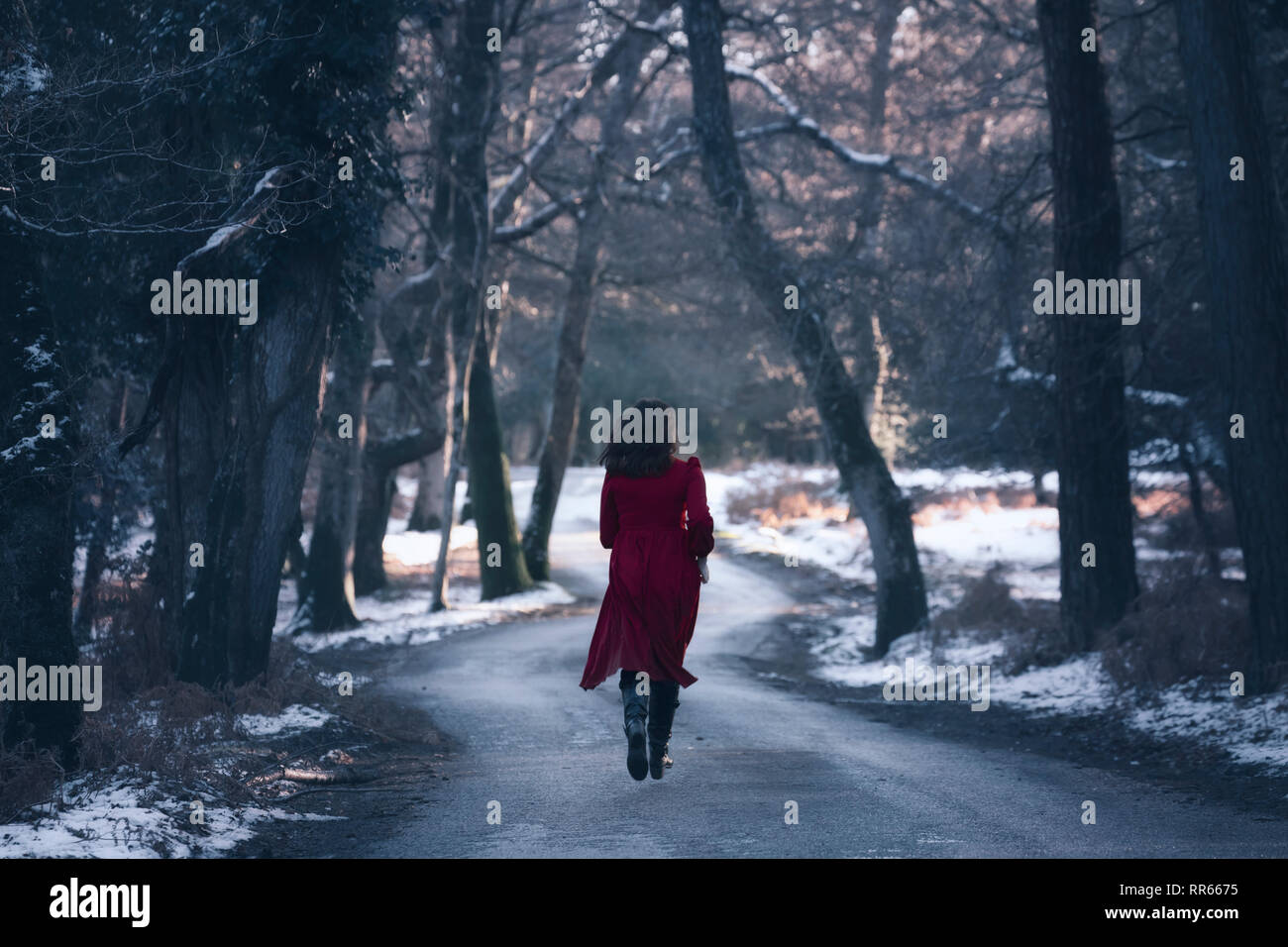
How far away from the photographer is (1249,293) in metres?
11.2

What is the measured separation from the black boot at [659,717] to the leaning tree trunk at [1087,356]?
7.44 metres

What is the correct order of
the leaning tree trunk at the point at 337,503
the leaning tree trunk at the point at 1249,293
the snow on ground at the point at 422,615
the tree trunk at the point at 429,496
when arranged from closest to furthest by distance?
the leaning tree trunk at the point at 1249,293 < the snow on ground at the point at 422,615 < the leaning tree trunk at the point at 337,503 < the tree trunk at the point at 429,496

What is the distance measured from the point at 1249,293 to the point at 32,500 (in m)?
9.50

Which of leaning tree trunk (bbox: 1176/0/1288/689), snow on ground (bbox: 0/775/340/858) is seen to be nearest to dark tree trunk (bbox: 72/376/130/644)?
snow on ground (bbox: 0/775/340/858)

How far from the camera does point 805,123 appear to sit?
20516 mm

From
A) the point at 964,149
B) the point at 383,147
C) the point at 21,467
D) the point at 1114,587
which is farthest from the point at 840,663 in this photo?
the point at 964,149

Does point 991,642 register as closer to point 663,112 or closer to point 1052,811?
point 1052,811

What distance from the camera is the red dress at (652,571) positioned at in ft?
25.8

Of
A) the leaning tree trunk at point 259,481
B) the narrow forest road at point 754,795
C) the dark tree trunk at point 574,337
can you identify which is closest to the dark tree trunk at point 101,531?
the leaning tree trunk at point 259,481

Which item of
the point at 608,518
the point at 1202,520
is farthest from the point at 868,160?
the point at 608,518

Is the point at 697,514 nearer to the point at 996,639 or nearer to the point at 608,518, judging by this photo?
the point at 608,518

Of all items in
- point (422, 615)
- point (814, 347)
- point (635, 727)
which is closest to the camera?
point (635, 727)

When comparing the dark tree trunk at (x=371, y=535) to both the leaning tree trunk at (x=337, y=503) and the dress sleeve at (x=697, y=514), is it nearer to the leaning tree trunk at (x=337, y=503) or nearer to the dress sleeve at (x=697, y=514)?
the leaning tree trunk at (x=337, y=503)

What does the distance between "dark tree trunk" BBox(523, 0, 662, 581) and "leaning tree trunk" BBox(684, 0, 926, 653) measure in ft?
23.1
